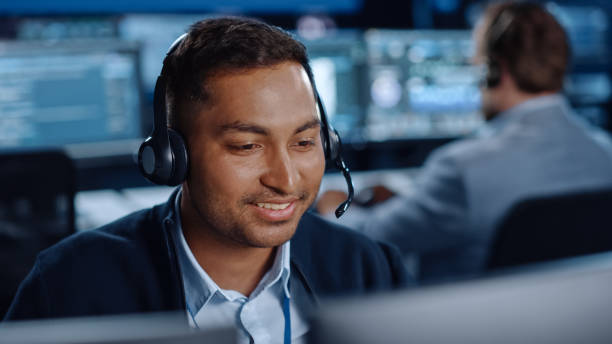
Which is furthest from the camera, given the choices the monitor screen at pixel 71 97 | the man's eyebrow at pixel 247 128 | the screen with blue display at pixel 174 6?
the screen with blue display at pixel 174 6

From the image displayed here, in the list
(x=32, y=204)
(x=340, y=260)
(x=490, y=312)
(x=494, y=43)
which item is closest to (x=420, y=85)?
(x=494, y=43)

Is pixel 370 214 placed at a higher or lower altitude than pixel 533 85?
lower

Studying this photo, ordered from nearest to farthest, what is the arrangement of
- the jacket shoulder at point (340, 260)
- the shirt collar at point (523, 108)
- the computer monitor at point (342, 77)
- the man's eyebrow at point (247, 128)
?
the man's eyebrow at point (247, 128) < the jacket shoulder at point (340, 260) < the shirt collar at point (523, 108) < the computer monitor at point (342, 77)

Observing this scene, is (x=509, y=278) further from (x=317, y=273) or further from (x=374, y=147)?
(x=374, y=147)

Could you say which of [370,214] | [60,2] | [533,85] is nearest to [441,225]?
[370,214]

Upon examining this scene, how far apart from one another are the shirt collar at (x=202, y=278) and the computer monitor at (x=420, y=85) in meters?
1.57

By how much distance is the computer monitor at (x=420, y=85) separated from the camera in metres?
2.35

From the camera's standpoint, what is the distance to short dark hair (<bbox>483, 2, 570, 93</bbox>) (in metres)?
1.60

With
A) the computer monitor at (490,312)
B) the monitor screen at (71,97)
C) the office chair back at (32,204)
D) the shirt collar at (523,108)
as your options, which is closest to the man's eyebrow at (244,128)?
the computer monitor at (490,312)

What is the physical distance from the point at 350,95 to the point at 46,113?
1.08 m

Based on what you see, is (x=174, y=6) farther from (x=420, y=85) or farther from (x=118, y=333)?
(x=118, y=333)

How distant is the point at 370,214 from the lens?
164 centimetres

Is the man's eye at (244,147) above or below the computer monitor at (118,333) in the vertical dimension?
below

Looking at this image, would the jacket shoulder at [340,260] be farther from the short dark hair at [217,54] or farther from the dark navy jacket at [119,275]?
the short dark hair at [217,54]
